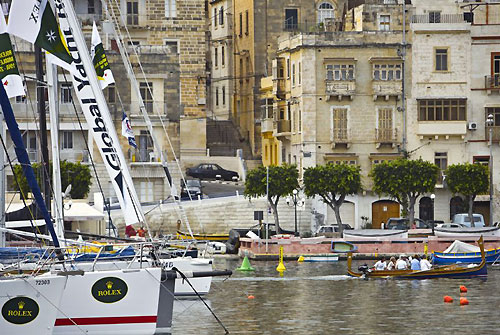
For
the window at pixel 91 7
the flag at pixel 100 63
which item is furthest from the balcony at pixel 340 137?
the flag at pixel 100 63

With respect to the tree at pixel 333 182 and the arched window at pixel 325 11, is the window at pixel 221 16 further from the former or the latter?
the tree at pixel 333 182

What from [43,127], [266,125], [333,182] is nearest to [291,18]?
[266,125]

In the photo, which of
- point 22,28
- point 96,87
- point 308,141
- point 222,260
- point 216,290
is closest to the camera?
point 22,28

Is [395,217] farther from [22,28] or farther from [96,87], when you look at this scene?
[22,28]

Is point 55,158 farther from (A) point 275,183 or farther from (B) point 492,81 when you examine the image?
(B) point 492,81

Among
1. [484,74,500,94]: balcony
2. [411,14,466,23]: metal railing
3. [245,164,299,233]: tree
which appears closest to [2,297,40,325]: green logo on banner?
[245,164,299,233]: tree

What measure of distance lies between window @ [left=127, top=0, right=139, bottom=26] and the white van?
3156cm

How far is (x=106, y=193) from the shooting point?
93500mm

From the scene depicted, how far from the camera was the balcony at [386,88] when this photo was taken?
93000 millimetres

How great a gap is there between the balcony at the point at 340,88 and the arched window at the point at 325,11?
19465mm

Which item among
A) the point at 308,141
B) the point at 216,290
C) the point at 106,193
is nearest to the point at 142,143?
the point at 106,193

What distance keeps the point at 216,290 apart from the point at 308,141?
33896mm

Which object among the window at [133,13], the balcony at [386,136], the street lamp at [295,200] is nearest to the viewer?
the street lamp at [295,200]

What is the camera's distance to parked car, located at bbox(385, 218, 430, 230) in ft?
277
